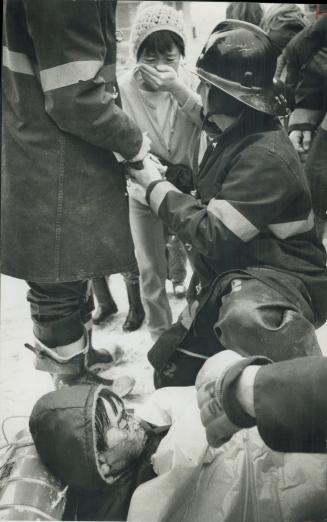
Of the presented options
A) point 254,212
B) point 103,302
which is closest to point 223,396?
point 254,212

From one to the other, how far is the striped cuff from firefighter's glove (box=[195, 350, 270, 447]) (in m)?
0.51

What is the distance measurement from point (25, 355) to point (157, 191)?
681 millimetres

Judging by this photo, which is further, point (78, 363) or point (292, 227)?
point (78, 363)

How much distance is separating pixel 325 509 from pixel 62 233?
37.6 inches

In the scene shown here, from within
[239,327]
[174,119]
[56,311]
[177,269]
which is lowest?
[177,269]

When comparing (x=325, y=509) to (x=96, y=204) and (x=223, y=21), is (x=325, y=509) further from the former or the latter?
(x=223, y=21)

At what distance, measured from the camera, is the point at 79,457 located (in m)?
1.18

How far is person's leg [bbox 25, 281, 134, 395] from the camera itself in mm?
1439

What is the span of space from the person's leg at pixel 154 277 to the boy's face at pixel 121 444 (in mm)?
493

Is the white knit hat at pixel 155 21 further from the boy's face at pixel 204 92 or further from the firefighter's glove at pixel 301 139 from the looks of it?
the firefighter's glove at pixel 301 139

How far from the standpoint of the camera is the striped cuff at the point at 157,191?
138cm

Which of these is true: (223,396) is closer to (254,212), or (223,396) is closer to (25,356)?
(254,212)

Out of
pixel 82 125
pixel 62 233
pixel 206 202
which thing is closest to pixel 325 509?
pixel 206 202

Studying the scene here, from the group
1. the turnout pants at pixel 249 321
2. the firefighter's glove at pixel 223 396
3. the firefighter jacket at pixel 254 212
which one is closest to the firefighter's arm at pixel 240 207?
the firefighter jacket at pixel 254 212
